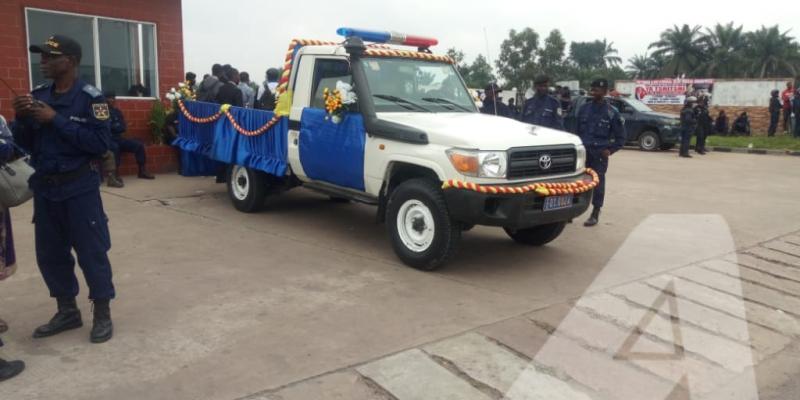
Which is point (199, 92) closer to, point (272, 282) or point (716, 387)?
point (272, 282)

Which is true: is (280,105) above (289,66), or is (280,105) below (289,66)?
below

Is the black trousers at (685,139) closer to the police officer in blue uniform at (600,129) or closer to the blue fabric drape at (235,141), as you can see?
the police officer in blue uniform at (600,129)

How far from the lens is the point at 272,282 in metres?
5.13

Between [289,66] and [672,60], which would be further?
[672,60]

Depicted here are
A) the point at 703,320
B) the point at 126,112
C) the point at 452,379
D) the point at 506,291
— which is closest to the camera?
the point at 452,379

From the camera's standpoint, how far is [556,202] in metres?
5.47

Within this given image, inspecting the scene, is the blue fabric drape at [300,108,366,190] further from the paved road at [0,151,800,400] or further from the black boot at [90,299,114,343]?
the black boot at [90,299,114,343]

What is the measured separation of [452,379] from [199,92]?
344 inches

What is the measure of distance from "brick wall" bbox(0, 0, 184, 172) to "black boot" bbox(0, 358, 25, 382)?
6915 millimetres

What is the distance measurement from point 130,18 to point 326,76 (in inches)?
215

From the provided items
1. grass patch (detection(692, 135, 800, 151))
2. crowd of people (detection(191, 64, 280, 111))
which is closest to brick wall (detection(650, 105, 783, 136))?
grass patch (detection(692, 135, 800, 151))

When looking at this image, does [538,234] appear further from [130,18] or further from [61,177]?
[130,18]

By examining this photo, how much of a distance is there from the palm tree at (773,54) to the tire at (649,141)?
42.7 meters

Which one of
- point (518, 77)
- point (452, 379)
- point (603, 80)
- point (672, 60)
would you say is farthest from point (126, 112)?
point (672, 60)
